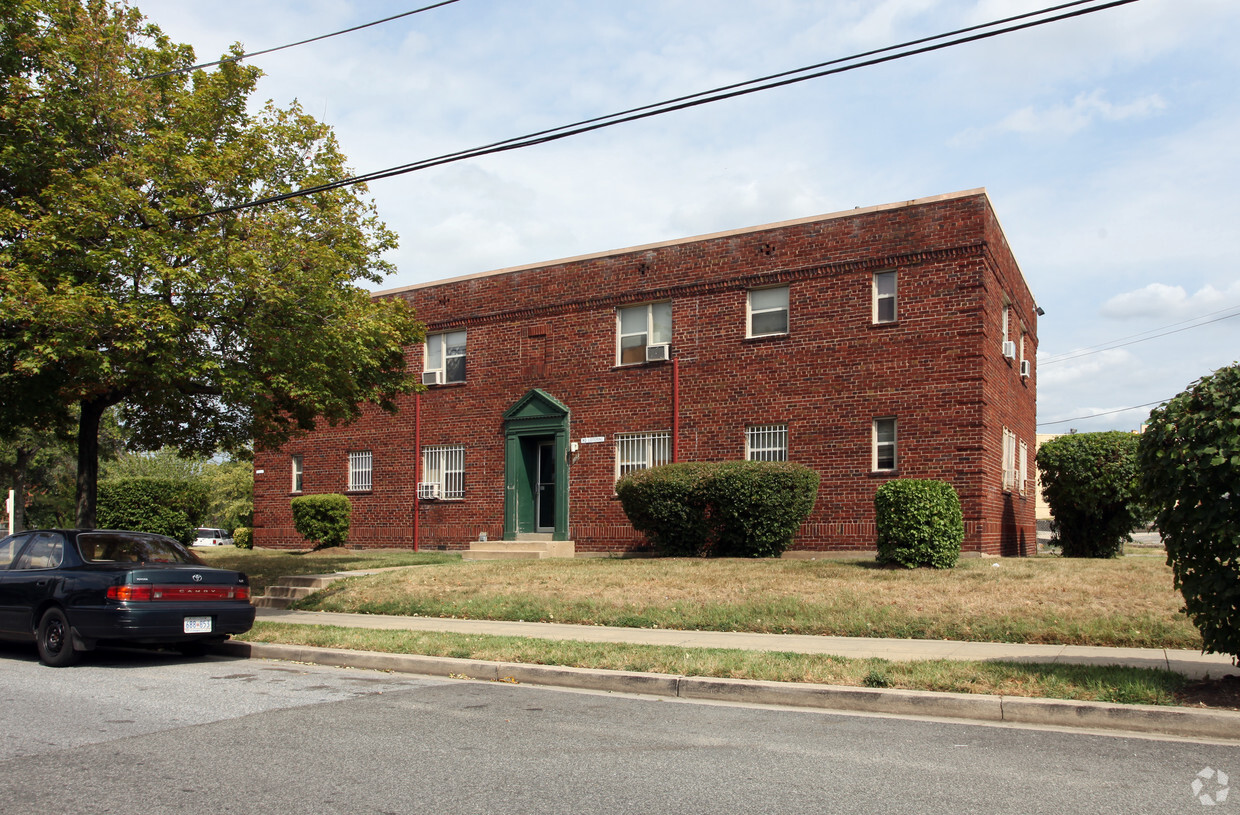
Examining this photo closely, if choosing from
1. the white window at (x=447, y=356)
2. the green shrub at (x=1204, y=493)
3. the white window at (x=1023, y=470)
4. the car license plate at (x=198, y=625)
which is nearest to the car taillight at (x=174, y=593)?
the car license plate at (x=198, y=625)

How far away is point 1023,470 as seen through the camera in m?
23.6

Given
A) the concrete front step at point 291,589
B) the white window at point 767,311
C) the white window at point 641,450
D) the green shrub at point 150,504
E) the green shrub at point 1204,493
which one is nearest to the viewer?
the green shrub at point 1204,493

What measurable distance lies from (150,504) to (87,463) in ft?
28.4

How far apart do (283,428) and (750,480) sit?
343 inches

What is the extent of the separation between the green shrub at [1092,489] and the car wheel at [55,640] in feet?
63.0

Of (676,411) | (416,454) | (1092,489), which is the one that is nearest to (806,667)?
(676,411)

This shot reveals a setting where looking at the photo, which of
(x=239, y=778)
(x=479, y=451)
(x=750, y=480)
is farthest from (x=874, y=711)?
(x=479, y=451)

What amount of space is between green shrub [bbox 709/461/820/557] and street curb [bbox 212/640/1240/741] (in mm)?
8597

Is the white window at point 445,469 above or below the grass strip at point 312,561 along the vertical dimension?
above

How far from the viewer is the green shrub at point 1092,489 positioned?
21078mm

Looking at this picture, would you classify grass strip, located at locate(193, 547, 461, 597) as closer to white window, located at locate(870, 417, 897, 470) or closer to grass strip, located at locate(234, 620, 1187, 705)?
grass strip, located at locate(234, 620, 1187, 705)

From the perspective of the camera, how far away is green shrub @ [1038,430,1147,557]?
21.1 metres

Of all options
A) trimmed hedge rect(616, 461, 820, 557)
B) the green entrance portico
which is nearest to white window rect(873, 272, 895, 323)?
trimmed hedge rect(616, 461, 820, 557)

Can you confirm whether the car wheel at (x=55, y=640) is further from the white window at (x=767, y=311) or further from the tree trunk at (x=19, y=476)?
the tree trunk at (x=19, y=476)
